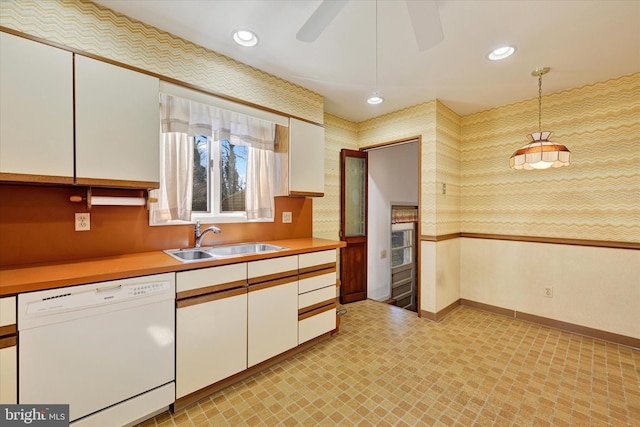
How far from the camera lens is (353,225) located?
3.91 metres

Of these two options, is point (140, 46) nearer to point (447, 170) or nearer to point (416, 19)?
point (416, 19)

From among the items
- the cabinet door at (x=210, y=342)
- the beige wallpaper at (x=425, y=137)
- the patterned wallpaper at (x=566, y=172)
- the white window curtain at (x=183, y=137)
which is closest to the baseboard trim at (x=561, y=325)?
the patterned wallpaper at (x=566, y=172)

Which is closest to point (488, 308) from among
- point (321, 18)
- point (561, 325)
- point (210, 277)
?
point (561, 325)

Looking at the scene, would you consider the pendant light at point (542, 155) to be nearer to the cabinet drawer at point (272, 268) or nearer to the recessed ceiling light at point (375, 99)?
the recessed ceiling light at point (375, 99)

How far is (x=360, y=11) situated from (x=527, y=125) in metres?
2.52

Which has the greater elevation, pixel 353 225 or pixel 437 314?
pixel 353 225

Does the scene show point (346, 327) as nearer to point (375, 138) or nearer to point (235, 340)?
point (235, 340)

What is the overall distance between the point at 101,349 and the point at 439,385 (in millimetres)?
2181

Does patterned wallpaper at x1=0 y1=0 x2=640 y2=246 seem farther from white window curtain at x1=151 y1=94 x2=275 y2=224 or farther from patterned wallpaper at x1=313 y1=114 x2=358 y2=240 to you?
white window curtain at x1=151 y1=94 x2=275 y2=224

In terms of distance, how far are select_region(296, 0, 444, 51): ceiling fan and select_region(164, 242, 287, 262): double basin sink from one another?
1513 mm

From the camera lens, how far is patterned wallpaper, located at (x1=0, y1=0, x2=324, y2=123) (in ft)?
5.21

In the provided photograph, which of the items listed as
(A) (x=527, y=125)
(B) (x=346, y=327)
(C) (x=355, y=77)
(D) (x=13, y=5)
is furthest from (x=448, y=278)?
(D) (x=13, y=5)

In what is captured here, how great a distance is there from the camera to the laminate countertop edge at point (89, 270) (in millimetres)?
1275

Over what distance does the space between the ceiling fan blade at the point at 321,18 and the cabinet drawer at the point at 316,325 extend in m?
2.11
